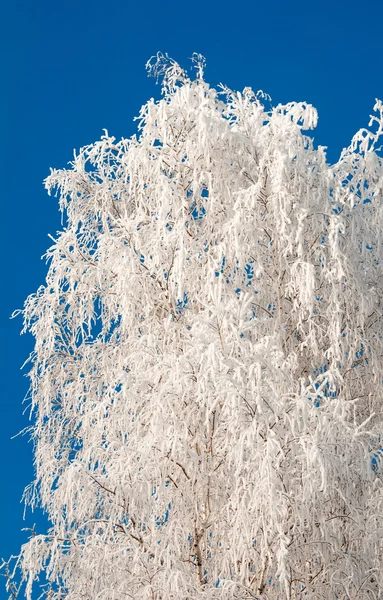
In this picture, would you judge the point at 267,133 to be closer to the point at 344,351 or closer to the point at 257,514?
the point at 344,351

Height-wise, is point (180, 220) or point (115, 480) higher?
point (180, 220)

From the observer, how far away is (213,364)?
4426 millimetres

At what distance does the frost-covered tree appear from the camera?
455cm

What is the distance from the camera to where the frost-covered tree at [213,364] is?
455 centimetres

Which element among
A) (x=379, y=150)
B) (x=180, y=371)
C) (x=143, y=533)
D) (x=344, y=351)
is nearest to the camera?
(x=180, y=371)

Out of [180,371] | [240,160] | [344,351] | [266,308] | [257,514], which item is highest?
[240,160]

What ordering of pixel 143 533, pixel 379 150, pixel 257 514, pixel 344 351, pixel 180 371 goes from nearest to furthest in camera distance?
pixel 257 514 → pixel 180 371 → pixel 143 533 → pixel 344 351 → pixel 379 150

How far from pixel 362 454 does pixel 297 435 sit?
0.47 meters

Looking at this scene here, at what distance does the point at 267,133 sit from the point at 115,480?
9.35ft

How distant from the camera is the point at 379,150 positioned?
6727 millimetres

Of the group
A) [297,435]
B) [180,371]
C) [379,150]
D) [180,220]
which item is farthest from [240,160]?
[297,435]

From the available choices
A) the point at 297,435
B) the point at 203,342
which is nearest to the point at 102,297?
the point at 203,342

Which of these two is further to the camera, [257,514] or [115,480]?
[115,480]

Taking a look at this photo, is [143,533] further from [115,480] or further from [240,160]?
[240,160]
